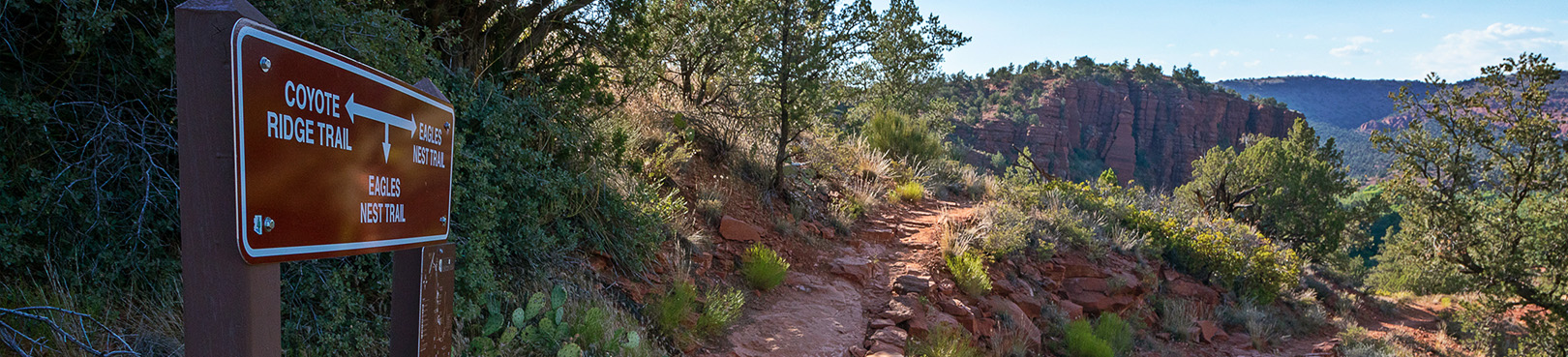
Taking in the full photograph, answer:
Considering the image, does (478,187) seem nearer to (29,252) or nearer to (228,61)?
(29,252)

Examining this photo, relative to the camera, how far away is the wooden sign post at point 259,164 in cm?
124

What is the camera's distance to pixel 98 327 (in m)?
2.64

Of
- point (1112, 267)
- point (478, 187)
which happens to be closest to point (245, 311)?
point (478, 187)

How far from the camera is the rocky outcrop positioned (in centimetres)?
6712

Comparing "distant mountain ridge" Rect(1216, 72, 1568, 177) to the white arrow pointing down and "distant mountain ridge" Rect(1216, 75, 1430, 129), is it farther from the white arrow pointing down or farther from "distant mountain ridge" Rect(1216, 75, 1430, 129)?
the white arrow pointing down

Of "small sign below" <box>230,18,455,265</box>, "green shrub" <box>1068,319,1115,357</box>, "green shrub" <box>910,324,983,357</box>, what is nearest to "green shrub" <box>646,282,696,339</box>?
"green shrub" <box>910,324,983,357</box>

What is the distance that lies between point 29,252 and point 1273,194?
26372mm

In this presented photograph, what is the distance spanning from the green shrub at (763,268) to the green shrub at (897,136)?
699 centimetres

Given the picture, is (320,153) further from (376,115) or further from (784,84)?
(784,84)

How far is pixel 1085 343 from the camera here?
7.41m

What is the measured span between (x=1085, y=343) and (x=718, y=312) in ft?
13.4

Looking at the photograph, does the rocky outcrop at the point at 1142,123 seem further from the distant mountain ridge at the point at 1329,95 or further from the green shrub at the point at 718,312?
the green shrub at the point at 718,312

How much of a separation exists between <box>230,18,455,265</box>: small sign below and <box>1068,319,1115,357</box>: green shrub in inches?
269

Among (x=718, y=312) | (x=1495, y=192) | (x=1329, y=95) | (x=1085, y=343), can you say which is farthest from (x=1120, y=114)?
(x=1329, y=95)
